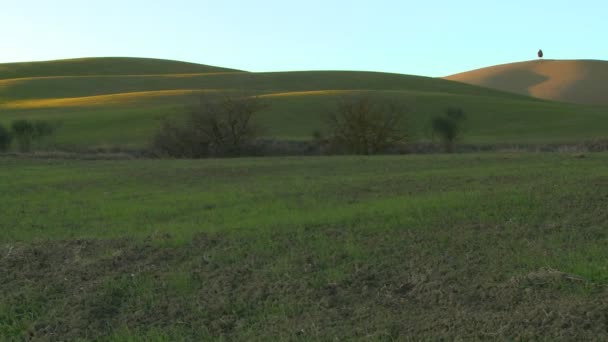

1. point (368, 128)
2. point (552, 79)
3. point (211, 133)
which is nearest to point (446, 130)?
point (368, 128)

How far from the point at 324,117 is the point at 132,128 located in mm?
19007

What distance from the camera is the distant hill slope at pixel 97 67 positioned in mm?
125500

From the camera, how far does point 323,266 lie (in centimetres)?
928

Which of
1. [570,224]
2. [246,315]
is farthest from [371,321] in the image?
[570,224]

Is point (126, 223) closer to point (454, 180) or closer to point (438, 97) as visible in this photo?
point (454, 180)

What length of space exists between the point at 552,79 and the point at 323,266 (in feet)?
476

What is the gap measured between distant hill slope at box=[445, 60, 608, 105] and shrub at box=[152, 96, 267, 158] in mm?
87889

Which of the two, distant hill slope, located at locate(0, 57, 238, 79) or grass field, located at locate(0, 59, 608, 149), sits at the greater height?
distant hill slope, located at locate(0, 57, 238, 79)

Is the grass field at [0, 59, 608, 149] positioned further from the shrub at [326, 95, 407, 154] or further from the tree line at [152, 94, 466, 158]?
the shrub at [326, 95, 407, 154]

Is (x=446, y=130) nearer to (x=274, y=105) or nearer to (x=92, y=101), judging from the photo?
(x=274, y=105)

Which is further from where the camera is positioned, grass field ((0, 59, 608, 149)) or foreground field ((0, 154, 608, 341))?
grass field ((0, 59, 608, 149))

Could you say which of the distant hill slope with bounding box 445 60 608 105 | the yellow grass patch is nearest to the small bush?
the yellow grass patch

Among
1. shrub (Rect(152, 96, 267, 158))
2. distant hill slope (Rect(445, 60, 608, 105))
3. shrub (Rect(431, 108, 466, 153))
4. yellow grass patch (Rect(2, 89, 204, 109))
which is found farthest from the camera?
distant hill slope (Rect(445, 60, 608, 105))

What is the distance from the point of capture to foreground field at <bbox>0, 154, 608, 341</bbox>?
7.48 meters
